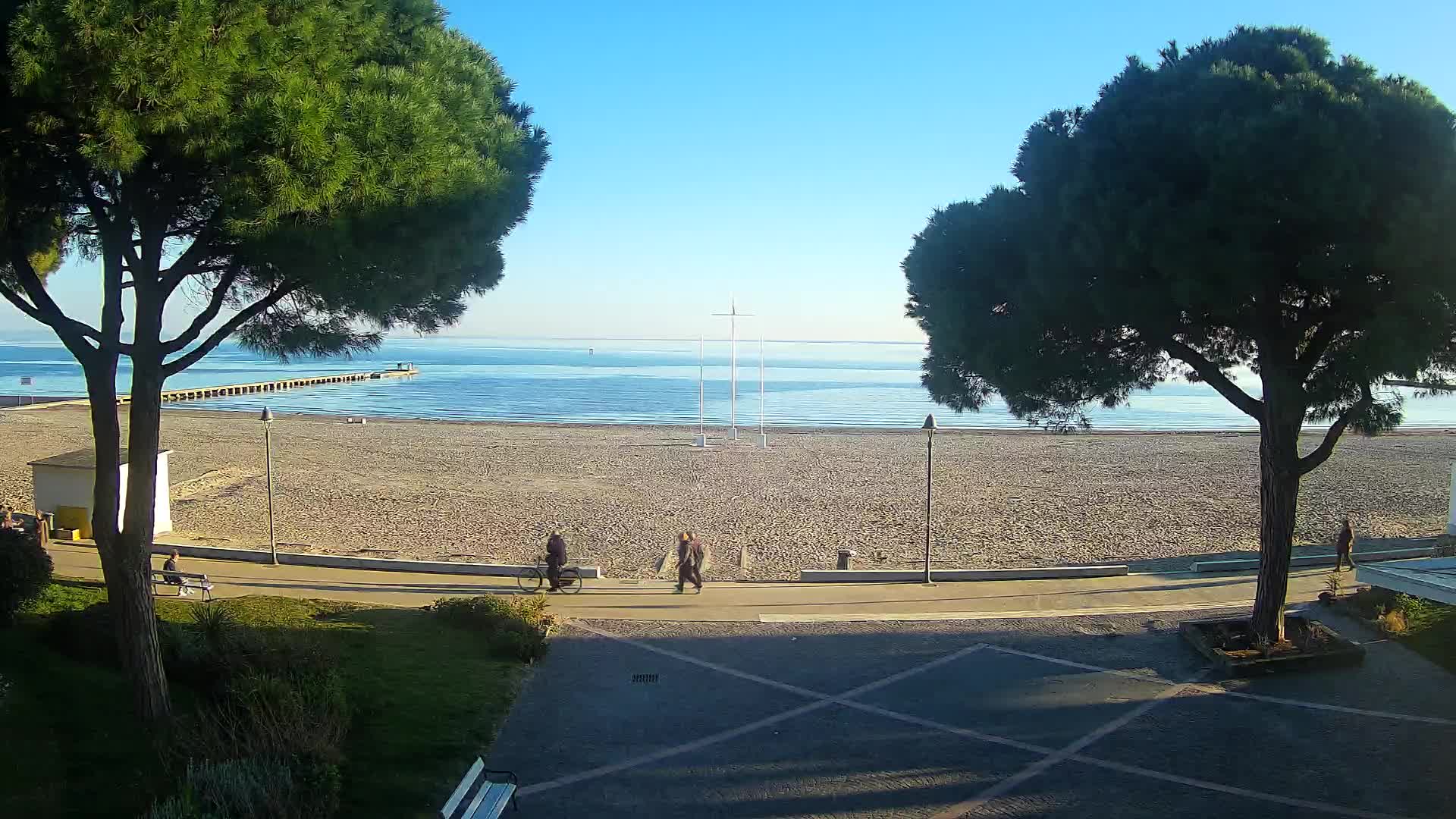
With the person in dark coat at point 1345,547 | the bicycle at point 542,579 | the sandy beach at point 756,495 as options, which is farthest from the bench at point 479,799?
the person in dark coat at point 1345,547

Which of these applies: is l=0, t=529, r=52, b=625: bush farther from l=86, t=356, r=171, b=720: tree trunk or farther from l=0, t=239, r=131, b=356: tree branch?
l=0, t=239, r=131, b=356: tree branch

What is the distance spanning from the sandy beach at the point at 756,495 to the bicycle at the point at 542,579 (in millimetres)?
2737

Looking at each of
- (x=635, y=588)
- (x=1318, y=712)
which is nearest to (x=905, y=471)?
(x=635, y=588)

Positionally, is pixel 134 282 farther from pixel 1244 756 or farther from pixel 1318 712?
pixel 1318 712

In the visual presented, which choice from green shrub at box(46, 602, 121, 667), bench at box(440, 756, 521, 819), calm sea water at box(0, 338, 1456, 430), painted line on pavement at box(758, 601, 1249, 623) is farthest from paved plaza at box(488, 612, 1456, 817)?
calm sea water at box(0, 338, 1456, 430)

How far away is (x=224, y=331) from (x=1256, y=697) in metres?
10.8

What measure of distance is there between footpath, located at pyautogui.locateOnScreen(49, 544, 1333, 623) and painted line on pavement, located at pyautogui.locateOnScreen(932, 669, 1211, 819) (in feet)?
12.5

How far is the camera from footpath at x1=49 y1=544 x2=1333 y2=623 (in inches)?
547

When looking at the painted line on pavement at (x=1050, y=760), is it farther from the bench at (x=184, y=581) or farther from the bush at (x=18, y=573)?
the bench at (x=184, y=581)

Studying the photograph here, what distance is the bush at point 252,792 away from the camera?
552 centimetres

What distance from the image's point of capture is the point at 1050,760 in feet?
27.1

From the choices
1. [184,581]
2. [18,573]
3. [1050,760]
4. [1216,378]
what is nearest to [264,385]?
[184,581]

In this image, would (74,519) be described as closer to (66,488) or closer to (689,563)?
(66,488)

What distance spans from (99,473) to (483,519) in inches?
675
